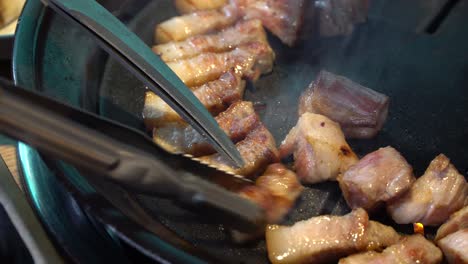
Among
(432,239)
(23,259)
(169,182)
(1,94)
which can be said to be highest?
(1,94)

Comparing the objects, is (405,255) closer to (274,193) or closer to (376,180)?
(376,180)

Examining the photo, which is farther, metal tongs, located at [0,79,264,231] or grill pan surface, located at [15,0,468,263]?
grill pan surface, located at [15,0,468,263]

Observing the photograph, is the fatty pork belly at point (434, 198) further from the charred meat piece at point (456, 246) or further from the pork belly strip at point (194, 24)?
the pork belly strip at point (194, 24)

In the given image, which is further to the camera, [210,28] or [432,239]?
[210,28]

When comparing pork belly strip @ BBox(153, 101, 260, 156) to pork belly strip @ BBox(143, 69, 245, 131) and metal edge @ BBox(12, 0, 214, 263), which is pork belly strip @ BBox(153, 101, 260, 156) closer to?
pork belly strip @ BBox(143, 69, 245, 131)

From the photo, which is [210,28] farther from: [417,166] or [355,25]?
[417,166]

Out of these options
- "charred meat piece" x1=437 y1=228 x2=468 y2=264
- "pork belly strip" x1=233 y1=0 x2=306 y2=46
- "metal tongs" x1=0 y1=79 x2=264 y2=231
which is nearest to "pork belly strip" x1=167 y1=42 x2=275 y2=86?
"pork belly strip" x1=233 y1=0 x2=306 y2=46

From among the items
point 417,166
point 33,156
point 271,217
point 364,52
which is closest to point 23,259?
point 33,156
